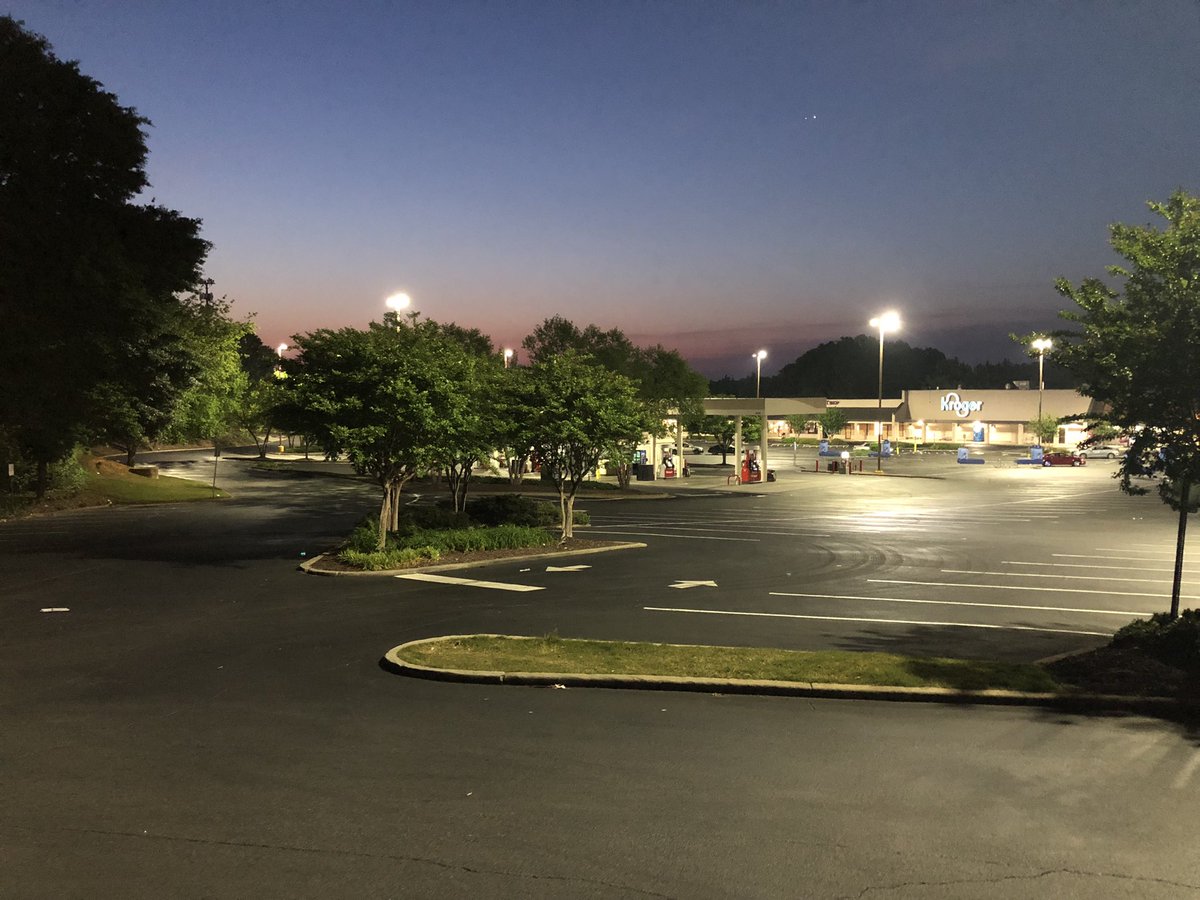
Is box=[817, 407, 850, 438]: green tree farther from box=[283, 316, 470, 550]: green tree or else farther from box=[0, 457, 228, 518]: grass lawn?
box=[283, 316, 470, 550]: green tree

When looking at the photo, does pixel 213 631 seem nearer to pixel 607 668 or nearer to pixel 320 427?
pixel 607 668

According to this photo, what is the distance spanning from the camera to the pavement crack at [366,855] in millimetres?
4742

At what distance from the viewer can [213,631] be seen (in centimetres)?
1159

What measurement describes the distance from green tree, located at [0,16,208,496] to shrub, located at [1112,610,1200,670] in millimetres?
28404

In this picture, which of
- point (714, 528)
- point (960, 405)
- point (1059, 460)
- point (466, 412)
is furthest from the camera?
point (960, 405)

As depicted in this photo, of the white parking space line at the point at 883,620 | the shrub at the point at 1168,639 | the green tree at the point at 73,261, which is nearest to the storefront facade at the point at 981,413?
the green tree at the point at 73,261

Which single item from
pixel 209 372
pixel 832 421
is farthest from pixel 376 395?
pixel 832 421

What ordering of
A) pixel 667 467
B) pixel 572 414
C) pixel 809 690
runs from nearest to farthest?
1. pixel 809 690
2. pixel 572 414
3. pixel 667 467

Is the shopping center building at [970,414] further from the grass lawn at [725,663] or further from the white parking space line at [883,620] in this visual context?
the grass lawn at [725,663]

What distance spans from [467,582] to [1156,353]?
37.6 ft

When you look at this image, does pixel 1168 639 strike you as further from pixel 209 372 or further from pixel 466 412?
pixel 209 372

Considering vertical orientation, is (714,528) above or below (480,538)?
below

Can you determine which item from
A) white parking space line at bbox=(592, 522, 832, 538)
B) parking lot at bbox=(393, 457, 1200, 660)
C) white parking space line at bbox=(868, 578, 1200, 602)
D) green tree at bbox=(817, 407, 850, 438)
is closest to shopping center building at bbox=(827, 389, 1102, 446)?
green tree at bbox=(817, 407, 850, 438)

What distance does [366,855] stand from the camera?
16.6 feet
